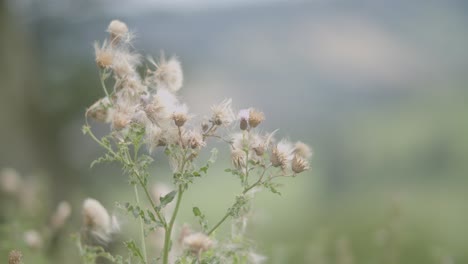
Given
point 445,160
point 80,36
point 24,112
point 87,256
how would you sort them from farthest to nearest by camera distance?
point 445,160 → point 80,36 → point 24,112 → point 87,256

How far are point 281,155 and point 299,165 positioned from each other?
31 mm

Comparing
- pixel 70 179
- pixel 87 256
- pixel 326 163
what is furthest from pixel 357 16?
pixel 87 256

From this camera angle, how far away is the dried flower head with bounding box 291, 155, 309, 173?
1164mm

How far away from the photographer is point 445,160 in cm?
1156

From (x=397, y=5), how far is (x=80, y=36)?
→ 1141 cm

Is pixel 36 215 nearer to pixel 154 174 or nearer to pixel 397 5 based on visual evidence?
pixel 154 174

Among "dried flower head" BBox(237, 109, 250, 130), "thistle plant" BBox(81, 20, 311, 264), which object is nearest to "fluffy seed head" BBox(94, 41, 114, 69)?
"thistle plant" BBox(81, 20, 311, 264)

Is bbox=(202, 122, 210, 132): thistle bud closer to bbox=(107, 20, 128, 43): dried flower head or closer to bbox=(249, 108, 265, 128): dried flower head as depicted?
bbox=(249, 108, 265, 128): dried flower head

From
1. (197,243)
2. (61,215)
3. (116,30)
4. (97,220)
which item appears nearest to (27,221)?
(61,215)

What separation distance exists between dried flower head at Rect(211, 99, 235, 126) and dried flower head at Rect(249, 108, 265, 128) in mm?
29

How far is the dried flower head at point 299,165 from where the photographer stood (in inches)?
45.8

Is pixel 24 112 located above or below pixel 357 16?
below

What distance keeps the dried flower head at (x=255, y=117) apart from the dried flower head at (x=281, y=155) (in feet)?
0.15

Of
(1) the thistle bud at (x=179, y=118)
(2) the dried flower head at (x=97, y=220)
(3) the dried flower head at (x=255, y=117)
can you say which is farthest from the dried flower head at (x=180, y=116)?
(2) the dried flower head at (x=97, y=220)
